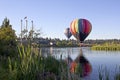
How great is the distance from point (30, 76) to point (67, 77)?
3147 millimetres

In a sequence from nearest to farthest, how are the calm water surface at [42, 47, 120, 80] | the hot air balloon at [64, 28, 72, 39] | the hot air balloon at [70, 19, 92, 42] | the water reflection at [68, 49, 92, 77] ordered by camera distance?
1. the water reflection at [68, 49, 92, 77]
2. the calm water surface at [42, 47, 120, 80]
3. the hot air balloon at [70, 19, 92, 42]
4. the hot air balloon at [64, 28, 72, 39]

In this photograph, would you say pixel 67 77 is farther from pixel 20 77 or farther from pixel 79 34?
pixel 79 34

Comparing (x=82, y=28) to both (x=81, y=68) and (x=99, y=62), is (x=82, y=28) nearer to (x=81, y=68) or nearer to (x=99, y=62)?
(x=99, y=62)

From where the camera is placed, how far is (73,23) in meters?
70.6

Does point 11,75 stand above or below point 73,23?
below

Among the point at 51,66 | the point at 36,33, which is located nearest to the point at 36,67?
the point at 51,66

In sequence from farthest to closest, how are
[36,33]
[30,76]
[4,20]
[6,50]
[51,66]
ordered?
[36,33]
[4,20]
[6,50]
[51,66]
[30,76]

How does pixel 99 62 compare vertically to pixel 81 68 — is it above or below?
below

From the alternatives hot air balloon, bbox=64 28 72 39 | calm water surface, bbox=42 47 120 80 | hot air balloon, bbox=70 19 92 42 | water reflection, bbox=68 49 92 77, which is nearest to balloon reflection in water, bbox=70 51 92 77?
water reflection, bbox=68 49 92 77

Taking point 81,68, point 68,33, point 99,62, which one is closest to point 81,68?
point 81,68

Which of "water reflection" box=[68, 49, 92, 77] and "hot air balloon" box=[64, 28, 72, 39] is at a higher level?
"hot air balloon" box=[64, 28, 72, 39]

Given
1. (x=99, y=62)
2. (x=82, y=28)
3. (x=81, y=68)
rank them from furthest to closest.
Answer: (x=82, y=28)
(x=99, y=62)
(x=81, y=68)

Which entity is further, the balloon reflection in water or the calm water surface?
the calm water surface

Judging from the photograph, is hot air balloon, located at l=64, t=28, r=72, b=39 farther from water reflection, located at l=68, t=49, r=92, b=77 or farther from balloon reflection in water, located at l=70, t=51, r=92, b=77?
balloon reflection in water, located at l=70, t=51, r=92, b=77
